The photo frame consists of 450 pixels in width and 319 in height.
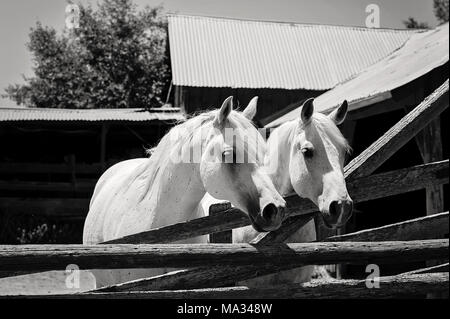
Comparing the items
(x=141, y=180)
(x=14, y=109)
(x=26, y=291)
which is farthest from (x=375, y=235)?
(x=14, y=109)

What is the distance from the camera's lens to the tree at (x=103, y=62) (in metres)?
24.6

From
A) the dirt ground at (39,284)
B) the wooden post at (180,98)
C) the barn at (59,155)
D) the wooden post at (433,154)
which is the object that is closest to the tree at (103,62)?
the wooden post at (180,98)

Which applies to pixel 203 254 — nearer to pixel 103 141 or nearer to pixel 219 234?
pixel 219 234

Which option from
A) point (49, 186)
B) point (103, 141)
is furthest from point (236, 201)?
point (49, 186)

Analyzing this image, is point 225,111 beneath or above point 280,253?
above

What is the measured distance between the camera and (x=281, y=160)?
438 centimetres

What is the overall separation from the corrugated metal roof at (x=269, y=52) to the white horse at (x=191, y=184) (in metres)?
13.3

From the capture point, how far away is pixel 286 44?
1988cm

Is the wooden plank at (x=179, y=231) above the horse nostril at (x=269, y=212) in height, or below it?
below

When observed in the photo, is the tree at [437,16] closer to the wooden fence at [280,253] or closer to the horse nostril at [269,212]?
the wooden fence at [280,253]

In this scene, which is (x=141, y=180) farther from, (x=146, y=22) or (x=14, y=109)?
(x=146, y=22)

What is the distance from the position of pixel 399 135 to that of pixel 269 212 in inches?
50.1

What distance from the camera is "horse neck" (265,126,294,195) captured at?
4312 millimetres

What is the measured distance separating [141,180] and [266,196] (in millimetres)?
1402
